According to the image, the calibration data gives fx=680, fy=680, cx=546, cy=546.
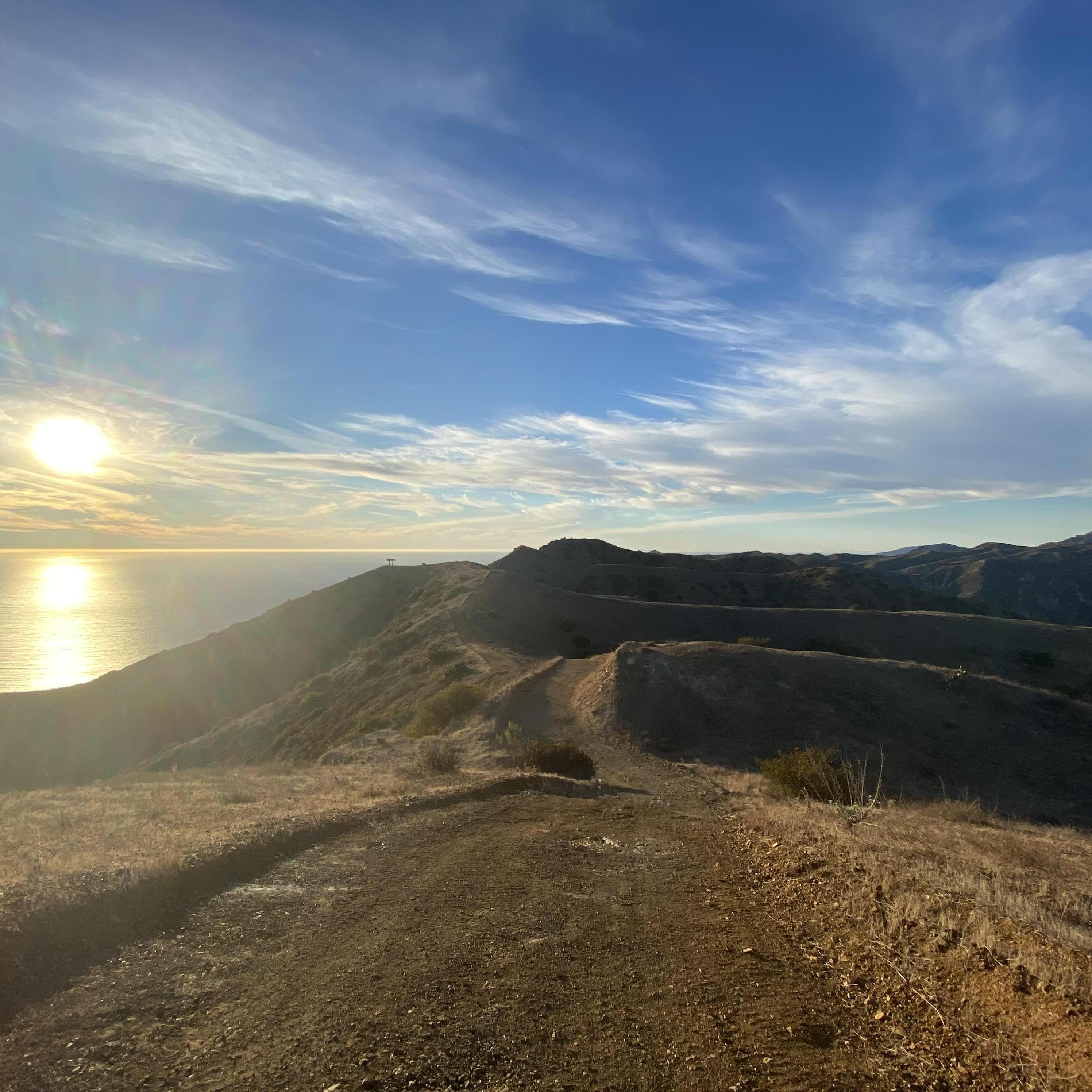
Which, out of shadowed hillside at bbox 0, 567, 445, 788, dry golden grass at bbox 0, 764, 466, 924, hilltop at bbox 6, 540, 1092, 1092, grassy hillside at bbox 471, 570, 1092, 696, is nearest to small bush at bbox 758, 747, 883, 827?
hilltop at bbox 6, 540, 1092, 1092

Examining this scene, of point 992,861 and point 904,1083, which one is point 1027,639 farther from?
point 904,1083

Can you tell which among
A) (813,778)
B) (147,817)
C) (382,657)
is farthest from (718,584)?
(147,817)

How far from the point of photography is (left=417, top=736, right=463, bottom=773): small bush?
61.6 feet

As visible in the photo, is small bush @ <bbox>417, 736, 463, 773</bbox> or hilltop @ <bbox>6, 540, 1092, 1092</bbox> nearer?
hilltop @ <bbox>6, 540, 1092, 1092</bbox>

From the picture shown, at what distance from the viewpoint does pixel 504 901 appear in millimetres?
7559

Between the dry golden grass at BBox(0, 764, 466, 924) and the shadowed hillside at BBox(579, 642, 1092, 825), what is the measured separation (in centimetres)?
1426

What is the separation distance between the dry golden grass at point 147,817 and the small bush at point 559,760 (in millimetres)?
2804

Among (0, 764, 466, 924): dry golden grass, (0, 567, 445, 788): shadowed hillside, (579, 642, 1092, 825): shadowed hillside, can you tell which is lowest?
(0, 567, 445, 788): shadowed hillside

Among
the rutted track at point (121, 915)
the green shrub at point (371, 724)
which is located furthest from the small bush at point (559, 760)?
the green shrub at point (371, 724)

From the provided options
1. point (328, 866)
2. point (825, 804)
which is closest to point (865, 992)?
point (328, 866)

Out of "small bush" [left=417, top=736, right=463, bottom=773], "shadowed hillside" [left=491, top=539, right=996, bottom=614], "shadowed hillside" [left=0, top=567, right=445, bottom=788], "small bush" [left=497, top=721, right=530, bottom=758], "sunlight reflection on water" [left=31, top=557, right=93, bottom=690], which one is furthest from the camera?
"sunlight reflection on water" [left=31, top=557, right=93, bottom=690]

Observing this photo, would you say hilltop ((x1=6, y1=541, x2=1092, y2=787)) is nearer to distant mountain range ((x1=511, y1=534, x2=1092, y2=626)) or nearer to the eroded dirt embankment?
distant mountain range ((x1=511, y1=534, x2=1092, y2=626))

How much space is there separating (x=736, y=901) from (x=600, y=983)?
2.85 m

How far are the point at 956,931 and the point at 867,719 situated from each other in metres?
27.2
